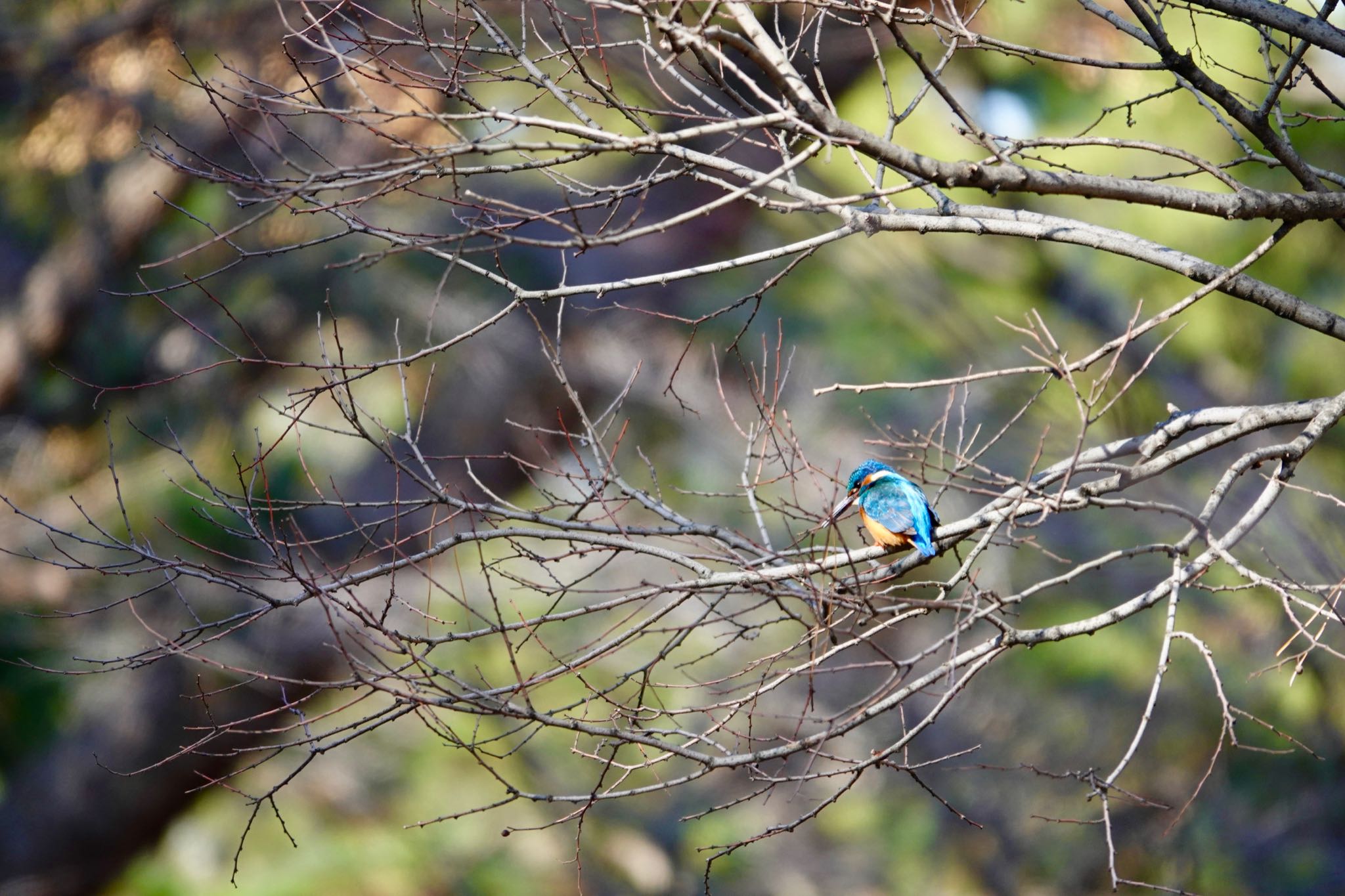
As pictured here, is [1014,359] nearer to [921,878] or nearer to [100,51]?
[921,878]

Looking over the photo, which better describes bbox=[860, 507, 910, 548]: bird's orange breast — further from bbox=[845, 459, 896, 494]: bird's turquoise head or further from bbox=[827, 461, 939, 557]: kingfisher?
bbox=[845, 459, 896, 494]: bird's turquoise head

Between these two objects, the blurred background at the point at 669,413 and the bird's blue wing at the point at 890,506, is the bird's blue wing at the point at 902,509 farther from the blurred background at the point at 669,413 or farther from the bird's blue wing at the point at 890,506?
the blurred background at the point at 669,413

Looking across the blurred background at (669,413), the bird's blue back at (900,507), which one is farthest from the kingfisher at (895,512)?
the blurred background at (669,413)

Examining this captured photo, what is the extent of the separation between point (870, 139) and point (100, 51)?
6707mm

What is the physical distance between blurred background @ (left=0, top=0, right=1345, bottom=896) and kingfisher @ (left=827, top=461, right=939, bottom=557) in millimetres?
2746

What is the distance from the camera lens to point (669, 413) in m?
9.09

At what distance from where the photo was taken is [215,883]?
11391 mm

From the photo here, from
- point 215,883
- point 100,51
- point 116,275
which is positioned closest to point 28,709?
point 116,275

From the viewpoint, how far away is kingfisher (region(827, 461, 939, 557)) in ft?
9.70

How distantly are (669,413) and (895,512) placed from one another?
600 centimetres

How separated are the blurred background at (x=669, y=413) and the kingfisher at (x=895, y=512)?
2746 millimetres

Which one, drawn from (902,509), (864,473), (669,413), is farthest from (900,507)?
(669,413)

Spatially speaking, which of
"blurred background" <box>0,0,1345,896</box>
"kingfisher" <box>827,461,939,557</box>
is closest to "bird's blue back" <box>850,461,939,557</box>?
"kingfisher" <box>827,461,939,557</box>

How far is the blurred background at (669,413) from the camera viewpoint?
6.45 m
